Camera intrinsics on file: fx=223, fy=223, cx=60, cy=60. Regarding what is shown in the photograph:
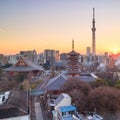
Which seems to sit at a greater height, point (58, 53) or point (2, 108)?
point (58, 53)

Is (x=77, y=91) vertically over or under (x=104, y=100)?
over

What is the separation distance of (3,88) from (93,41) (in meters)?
25.9

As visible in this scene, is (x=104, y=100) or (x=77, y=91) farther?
(x=77, y=91)

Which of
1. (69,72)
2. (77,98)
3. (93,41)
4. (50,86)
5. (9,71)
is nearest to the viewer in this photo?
(77,98)

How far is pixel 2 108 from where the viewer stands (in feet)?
24.2

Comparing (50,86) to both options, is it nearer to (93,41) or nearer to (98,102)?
(98,102)

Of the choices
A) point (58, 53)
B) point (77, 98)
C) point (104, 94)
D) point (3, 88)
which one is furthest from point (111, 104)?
point (58, 53)

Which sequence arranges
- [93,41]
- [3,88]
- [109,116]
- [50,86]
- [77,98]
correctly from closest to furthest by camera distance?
[109,116] → [77,98] → [50,86] → [3,88] → [93,41]

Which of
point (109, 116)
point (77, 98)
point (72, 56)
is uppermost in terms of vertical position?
point (72, 56)

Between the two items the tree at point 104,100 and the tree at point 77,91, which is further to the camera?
the tree at point 77,91

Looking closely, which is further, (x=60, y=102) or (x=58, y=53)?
(x=58, y=53)

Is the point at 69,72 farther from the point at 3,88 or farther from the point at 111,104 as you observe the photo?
the point at 111,104

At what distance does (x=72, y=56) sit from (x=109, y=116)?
9557mm

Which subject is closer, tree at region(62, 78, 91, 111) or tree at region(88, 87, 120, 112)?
tree at region(88, 87, 120, 112)
